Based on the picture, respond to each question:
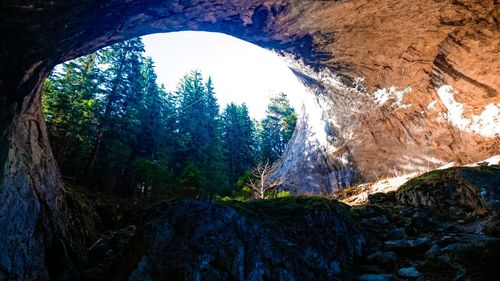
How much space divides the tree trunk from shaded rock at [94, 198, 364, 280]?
230 centimetres

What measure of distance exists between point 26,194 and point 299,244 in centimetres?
636

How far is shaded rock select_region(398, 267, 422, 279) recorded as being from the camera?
5.25 m

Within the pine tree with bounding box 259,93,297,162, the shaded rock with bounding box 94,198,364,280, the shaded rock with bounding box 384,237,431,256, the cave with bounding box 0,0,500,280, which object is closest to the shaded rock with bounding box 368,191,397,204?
the cave with bounding box 0,0,500,280

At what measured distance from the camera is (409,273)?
531 cm

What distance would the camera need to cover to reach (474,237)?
20.8ft

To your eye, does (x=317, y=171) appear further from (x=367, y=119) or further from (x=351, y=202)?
(x=351, y=202)

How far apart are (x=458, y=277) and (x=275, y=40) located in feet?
45.1

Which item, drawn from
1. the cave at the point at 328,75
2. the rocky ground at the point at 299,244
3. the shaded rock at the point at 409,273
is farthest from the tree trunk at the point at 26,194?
the shaded rock at the point at 409,273

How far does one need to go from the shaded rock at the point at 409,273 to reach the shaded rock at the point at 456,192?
4291 millimetres

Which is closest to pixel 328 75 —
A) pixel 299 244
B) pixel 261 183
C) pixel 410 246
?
pixel 261 183

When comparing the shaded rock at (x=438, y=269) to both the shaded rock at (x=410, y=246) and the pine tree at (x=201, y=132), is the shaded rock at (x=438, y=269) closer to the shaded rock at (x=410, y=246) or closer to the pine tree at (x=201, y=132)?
the shaded rock at (x=410, y=246)

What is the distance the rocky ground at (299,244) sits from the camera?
4.91 metres

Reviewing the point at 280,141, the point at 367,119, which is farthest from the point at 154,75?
the point at 367,119

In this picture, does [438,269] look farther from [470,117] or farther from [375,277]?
[470,117]
